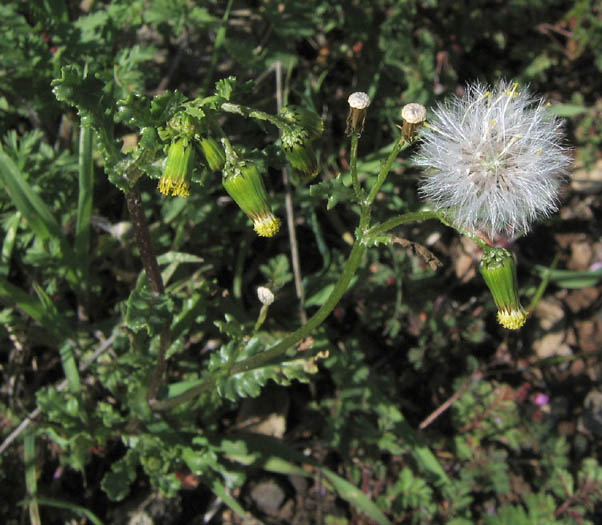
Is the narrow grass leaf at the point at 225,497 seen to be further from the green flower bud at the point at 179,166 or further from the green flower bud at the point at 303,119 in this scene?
the green flower bud at the point at 303,119

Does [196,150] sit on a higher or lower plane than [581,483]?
higher

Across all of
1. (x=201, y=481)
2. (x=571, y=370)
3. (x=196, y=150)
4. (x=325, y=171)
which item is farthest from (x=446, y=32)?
(x=201, y=481)

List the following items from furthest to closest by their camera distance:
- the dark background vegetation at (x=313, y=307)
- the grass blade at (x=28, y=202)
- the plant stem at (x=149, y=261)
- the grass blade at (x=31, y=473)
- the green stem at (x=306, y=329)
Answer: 1. the dark background vegetation at (x=313, y=307)
2. the grass blade at (x=31, y=473)
3. the grass blade at (x=28, y=202)
4. the plant stem at (x=149, y=261)
5. the green stem at (x=306, y=329)

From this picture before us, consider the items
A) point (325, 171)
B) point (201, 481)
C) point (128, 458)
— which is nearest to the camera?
point (128, 458)

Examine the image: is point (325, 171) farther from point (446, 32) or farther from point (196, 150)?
point (196, 150)

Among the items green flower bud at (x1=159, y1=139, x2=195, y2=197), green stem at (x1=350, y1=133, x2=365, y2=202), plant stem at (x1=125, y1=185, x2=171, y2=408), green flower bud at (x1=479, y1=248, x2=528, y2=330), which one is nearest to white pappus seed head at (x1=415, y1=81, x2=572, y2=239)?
green flower bud at (x1=479, y1=248, x2=528, y2=330)

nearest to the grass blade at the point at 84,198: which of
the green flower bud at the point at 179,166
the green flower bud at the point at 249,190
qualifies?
the green flower bud at the point at 179,166

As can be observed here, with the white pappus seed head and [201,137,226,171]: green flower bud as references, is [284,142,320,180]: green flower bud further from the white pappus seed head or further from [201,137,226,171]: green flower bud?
the white pappus seed head
